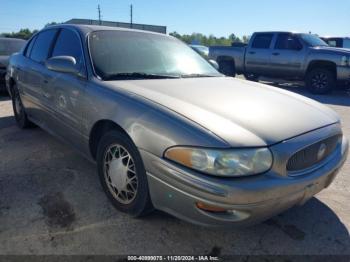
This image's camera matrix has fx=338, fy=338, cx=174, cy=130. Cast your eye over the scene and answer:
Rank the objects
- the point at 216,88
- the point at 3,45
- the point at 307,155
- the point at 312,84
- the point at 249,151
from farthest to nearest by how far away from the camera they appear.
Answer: the point at 312,84
the point at 3,45
the point at 216,88
the point at 307,155
the point at 249,151

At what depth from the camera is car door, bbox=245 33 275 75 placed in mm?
11469

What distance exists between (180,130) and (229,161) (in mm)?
385

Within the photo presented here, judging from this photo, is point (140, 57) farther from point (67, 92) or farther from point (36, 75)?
point (36, 75)

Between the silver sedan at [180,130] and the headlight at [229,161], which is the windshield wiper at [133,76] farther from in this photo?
the headlight at [229,161]

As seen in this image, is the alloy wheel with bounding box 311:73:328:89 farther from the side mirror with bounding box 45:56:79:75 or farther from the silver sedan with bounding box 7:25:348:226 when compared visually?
the side mirror with bounding box 45:56:79:75

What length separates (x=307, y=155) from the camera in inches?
96.5

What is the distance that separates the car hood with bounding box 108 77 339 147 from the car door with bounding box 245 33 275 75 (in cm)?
854

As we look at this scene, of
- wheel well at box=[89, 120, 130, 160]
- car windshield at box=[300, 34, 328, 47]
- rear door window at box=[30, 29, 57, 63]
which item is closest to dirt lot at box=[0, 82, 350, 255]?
wheel well at box=[89, 120, 130, 160]

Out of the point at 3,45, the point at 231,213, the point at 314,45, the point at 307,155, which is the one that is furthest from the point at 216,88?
the point at 314,45

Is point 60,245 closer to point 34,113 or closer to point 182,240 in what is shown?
point 182,240

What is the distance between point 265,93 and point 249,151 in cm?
126

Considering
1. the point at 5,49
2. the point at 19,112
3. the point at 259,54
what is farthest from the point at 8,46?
the point at 259,54

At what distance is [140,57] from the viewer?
352 cm

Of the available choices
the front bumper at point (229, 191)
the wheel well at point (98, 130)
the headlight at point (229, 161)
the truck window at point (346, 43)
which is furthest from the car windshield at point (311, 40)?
the headlight at point (229, 161)
